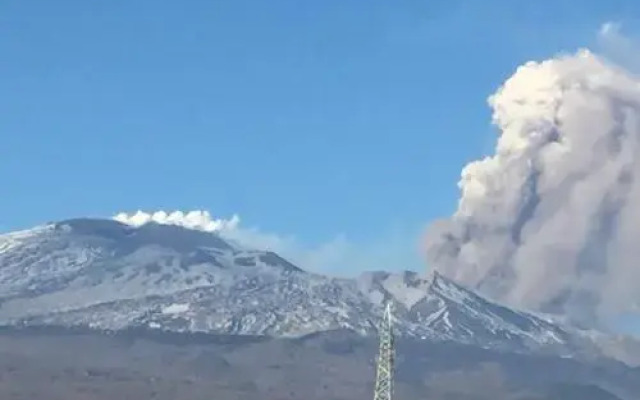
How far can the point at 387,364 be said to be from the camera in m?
38.6

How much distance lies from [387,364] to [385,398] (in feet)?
3.45

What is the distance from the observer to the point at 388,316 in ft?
129

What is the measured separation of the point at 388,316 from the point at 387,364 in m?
1.40

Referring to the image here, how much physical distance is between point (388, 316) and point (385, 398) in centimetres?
226

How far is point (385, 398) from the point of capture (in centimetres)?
3897
